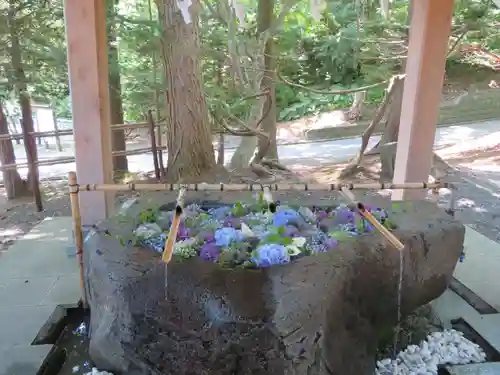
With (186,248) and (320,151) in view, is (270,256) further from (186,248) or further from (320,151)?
(320,151)

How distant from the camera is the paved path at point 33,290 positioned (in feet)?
7.68

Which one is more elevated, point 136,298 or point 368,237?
point 368,237

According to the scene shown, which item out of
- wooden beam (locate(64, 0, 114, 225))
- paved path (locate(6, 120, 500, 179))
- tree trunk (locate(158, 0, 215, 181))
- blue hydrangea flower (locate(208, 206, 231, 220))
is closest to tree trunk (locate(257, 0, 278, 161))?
tree trunk (locate(158, 0, 215, 181))

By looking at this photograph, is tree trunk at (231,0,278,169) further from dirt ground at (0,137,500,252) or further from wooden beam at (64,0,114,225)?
wooden beam at (64,0,114,225)

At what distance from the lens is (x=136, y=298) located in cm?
201

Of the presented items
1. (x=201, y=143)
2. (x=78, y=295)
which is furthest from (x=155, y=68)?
(x=78, y=295)

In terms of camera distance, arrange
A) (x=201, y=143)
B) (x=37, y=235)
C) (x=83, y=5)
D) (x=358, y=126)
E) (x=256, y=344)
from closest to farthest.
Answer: (x=256, y=344) < (x=83, y=5) < (x=37, y=235) < (x=201, y=143) < (x=358, y=126)

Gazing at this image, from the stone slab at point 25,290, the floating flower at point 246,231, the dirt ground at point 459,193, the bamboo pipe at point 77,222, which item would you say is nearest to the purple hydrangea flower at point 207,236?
the floating flower at point 246,231

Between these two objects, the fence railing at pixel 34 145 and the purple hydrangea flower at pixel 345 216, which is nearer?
the purple hydrangea flower at pixel 345 216

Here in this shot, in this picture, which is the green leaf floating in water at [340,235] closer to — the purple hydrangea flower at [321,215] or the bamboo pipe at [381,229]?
the bamboo pipe at [381,229]

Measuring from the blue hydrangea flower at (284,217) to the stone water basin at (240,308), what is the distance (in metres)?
0.16

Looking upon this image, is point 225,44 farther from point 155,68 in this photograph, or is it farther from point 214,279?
point 214,279

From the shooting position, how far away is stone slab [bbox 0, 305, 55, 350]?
97.3 inches

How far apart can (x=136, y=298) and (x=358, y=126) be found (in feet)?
30.7
